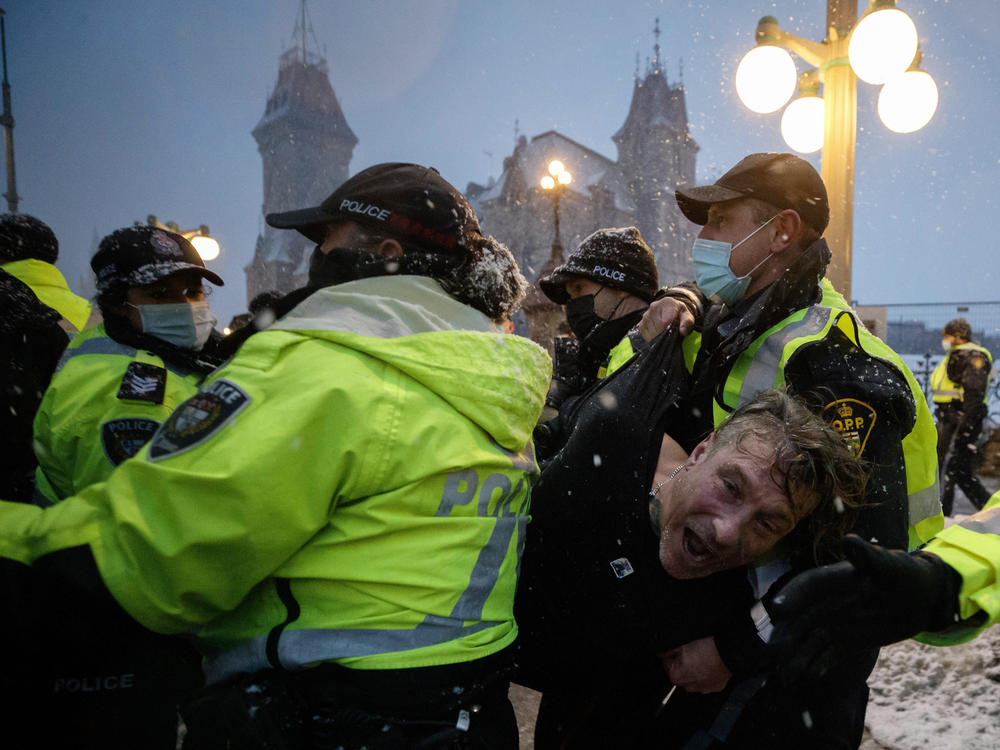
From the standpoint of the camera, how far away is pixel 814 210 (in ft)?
7.24

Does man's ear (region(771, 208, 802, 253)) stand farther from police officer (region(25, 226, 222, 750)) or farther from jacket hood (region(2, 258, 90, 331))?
jacket hood (region(2, 258, 90, 331))

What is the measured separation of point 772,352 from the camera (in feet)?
6.23

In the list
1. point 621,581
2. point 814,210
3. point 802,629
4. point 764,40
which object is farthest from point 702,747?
point 764,40

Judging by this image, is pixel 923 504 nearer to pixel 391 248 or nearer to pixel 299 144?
pixel 391 248

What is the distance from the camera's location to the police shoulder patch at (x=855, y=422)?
162 cm

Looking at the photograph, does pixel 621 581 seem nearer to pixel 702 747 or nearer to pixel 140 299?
pixel 702 747

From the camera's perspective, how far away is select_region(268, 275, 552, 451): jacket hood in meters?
1.17

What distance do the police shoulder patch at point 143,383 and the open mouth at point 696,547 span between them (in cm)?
171

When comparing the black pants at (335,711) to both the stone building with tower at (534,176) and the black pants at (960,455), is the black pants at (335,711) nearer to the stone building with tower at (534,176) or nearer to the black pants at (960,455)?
the black pants at (960,455)

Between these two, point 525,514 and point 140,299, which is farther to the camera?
point 140,299

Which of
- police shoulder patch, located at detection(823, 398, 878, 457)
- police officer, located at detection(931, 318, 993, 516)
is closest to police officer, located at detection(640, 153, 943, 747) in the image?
police shoulder patch, located at detection(823, 398, 878, 457)

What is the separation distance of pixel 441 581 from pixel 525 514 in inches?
14.4

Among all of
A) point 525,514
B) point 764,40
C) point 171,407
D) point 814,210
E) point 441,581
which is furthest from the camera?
point 764,40

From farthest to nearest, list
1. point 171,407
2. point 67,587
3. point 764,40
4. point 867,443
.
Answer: point 764,40, point 171,407, point 867,443, point 67,587
